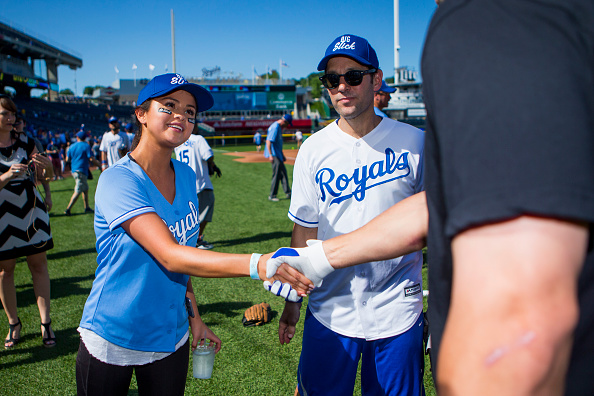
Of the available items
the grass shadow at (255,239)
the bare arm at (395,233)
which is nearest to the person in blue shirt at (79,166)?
the grass shadow at (255,239)

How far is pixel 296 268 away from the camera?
1702mm

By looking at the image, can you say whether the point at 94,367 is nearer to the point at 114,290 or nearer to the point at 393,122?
the point at 114,290

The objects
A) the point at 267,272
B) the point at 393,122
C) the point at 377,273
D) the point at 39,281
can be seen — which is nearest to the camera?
the point at 267,272

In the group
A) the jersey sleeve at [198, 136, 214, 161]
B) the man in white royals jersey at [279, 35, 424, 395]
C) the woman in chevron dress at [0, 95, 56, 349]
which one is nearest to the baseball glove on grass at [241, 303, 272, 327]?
the woman in chevron dress at [0, 95, 56, 349]

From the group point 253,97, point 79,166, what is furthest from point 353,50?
point 253,97

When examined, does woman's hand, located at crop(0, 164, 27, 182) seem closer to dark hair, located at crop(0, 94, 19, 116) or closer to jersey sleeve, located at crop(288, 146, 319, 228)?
dark hair, located at crop(0, 94, 19, 116)

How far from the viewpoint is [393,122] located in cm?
290

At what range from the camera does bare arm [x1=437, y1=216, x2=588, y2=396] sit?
58 cm

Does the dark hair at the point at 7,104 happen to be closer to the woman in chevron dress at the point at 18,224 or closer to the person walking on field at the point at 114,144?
the woman in chevron dress at the point at 18,224

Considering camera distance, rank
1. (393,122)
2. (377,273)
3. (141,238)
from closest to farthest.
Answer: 1. (141,238)
2. (377,273)
3. (393,122)

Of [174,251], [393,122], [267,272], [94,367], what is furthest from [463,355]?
[393,122]

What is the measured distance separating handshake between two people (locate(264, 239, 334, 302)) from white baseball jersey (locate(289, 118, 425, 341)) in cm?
83

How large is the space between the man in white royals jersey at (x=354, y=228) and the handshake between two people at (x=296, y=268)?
85 centimetres

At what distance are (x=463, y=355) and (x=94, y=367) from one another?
2.21 m
